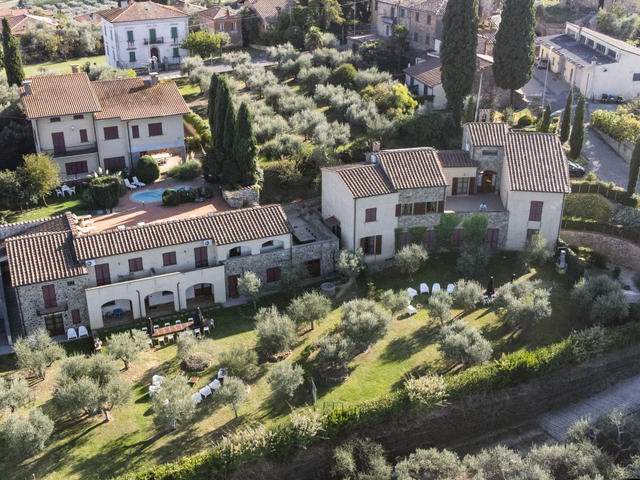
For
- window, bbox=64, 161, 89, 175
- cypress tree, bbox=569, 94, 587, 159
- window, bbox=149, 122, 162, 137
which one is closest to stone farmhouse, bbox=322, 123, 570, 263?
cypress tree, bbox=569, 94, 587, 159

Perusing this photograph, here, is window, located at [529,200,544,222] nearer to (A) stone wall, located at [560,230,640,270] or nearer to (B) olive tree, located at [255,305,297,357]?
(A) stone wall, located at [560,230,640,270]

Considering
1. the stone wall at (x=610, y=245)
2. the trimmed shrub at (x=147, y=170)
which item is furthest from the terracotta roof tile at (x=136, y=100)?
the stone wall at (x=610, y=245)

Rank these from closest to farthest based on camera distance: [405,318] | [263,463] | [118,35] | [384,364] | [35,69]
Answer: [263,463] → [384,364] → [405,318] → [118,35] → [35,69]

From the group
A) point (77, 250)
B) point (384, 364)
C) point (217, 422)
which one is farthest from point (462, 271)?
point (77, 250)

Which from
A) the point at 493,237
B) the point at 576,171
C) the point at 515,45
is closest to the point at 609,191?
the point at 576,171

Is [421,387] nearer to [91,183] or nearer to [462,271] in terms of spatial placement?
[462,271]

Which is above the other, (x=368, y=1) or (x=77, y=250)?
(x=368, y=1)
